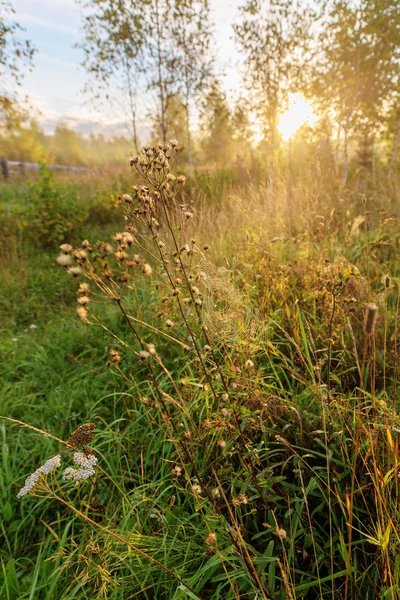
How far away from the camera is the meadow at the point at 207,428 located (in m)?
1.09

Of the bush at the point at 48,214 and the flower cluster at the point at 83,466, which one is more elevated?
the bush at the point at 48,214

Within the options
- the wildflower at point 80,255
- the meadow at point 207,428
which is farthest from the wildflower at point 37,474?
the wildflower at point 80,255

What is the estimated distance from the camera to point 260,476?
122cm

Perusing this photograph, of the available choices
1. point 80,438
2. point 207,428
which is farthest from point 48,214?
point 80,438

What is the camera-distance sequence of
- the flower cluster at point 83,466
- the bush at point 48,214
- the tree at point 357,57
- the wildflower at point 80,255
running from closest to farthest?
the wildflower at point 80,255
the flower cluster at point 83,466
the bush at point 48,214
the tree at point 357,57

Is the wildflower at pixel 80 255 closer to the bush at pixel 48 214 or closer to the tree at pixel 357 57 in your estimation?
the bush at pixel 48 214

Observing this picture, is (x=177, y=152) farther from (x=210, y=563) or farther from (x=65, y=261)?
(x=210, y=563)

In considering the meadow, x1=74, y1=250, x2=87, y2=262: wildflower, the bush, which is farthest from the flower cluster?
the bush

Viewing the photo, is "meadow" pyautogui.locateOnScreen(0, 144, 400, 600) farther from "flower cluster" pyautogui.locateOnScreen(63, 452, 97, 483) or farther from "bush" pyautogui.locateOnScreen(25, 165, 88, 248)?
"bush" pyautogui.locateOnScreen(25, 165, 88, 248)

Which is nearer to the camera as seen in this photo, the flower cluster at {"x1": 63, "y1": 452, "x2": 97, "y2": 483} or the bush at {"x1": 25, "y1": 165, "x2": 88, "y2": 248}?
the flower cluster at {"x1": 63, "y1": 452, "x2": 97, "y2": 483}

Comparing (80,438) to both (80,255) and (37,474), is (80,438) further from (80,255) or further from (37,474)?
(80,255)

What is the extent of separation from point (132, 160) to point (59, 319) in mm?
3252

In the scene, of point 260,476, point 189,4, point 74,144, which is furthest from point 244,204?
point 74,144

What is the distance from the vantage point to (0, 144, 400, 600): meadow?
1.09 m
